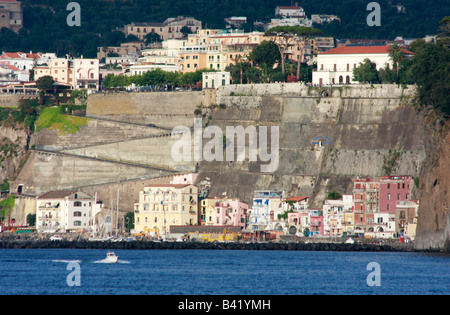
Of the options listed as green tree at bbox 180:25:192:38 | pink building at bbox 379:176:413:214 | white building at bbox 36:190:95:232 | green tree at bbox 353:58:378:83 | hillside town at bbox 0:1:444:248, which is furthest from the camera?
green tree at bbox 180:25:192:38

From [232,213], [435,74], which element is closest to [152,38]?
[232,213]

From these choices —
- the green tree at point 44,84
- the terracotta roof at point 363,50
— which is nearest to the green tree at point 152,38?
the green tree at point 44,84

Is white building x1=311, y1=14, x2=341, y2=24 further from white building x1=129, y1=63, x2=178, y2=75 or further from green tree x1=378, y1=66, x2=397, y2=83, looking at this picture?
green tree x1=378, y1=66, x2=397, y2=83

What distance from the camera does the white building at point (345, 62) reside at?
354 feet

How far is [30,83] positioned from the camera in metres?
125

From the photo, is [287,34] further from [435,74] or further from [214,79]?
[435,74]

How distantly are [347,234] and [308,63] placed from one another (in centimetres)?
3368

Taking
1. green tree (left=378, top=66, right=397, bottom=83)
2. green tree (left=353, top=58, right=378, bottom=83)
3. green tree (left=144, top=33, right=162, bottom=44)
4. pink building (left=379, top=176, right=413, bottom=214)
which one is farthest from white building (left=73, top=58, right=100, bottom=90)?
pink building (left=379, top=176, right=413, bottom=214)

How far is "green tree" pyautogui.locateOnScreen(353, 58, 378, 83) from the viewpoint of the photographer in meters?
105

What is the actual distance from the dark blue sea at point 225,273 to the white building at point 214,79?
29.4 metres

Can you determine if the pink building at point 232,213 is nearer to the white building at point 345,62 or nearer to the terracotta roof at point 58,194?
the terracotta roof at point 58,194

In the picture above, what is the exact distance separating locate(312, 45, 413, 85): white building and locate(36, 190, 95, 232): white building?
24592 millimetres
